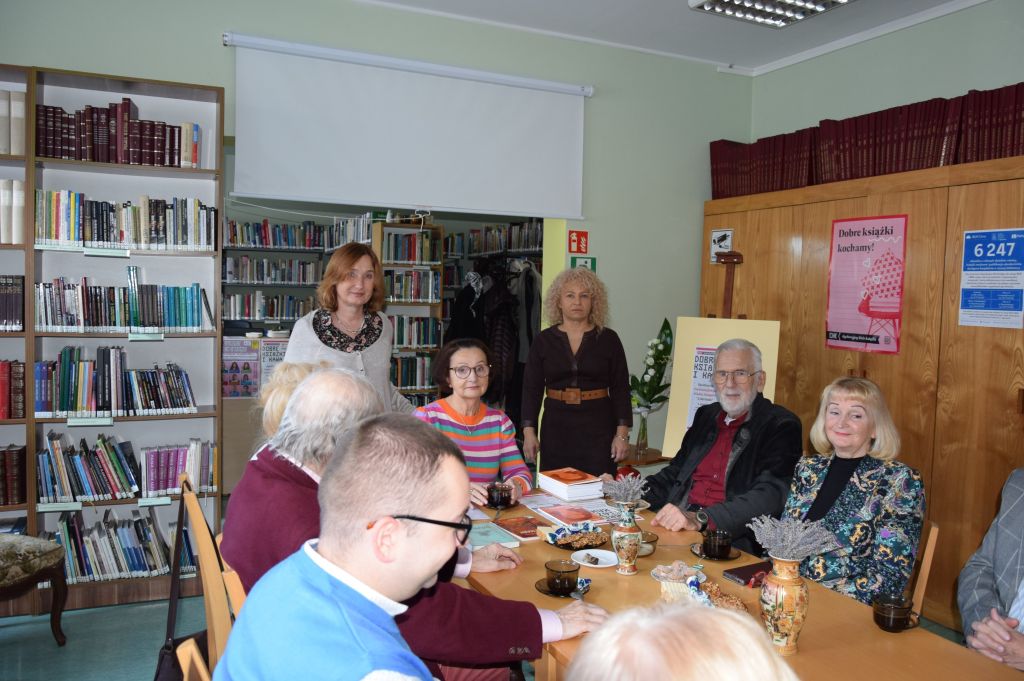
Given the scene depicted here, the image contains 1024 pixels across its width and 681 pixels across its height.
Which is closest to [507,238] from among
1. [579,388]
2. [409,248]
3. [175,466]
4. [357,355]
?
[409,248]

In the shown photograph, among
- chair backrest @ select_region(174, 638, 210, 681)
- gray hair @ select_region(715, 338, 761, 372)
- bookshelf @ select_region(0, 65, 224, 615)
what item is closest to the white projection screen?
bookshelf @ select_region(0, 65, 224, 615)

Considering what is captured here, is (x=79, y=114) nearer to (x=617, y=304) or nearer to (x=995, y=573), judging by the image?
(x=617, y=304)

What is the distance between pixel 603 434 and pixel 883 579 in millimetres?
1952

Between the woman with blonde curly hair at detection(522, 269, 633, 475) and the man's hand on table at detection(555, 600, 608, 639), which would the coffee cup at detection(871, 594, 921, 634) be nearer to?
the man's hand on table at detection(555, 600, 608, 639)

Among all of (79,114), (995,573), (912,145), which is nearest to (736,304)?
(912,145)

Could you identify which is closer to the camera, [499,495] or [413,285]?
[499,495]

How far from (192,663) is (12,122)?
321 centimetres

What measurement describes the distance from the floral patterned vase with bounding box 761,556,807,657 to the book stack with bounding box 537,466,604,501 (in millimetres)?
1137

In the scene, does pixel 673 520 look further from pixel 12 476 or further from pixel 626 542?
pixel 12 476

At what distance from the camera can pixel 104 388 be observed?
355 cm

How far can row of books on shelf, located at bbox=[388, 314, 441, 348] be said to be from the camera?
5.58 m

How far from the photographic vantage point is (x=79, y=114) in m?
3.48

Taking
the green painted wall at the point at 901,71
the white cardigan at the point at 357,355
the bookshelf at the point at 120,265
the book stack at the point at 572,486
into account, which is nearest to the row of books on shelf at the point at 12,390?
the bookshelf at the point at 120,265

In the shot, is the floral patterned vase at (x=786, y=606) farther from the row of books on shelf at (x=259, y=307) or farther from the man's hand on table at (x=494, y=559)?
the row of books on shelf at (x=259, y=307)
